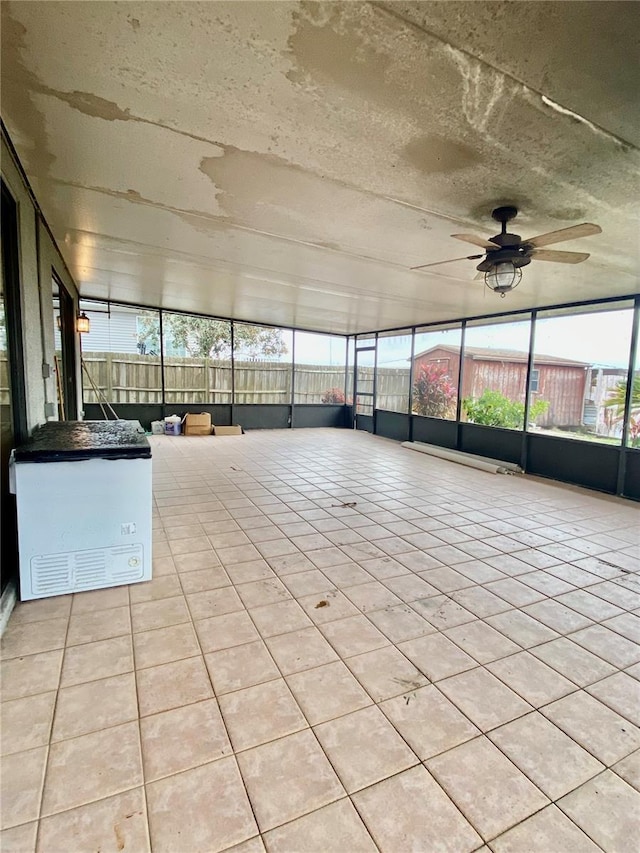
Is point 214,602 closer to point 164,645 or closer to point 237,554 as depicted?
point 164,645

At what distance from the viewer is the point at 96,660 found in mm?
1896

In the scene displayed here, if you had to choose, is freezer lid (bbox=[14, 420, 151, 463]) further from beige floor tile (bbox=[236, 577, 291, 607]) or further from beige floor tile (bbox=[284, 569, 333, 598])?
beige floor tile (bbox=[284, 569, 333, 598])

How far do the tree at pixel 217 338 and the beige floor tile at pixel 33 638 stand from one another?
24.6 ft

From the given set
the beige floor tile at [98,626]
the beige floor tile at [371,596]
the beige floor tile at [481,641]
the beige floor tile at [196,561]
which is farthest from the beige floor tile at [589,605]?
the beige floor tile at [98,626]

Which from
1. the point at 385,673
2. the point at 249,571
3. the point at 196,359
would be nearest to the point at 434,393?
the point at 196,359

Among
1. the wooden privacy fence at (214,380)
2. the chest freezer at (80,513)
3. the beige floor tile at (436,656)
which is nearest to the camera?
the beige floor tile at (436,656)

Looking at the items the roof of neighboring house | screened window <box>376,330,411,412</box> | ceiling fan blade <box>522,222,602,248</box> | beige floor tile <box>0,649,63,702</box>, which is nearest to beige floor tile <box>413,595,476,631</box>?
beige floor tile <box>0,649,63,702</box>

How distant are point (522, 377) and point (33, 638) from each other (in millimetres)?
6295

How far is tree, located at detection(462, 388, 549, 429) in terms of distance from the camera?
20.1 ft

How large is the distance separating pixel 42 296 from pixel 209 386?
5.88 metres

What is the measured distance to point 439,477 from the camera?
5.68 meters

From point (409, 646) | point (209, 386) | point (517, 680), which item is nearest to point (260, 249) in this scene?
point (409, 646)

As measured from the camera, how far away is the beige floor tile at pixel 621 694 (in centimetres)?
171

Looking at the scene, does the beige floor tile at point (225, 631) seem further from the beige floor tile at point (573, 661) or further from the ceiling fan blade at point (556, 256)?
the ceiling fan blade at point (556, 256)
